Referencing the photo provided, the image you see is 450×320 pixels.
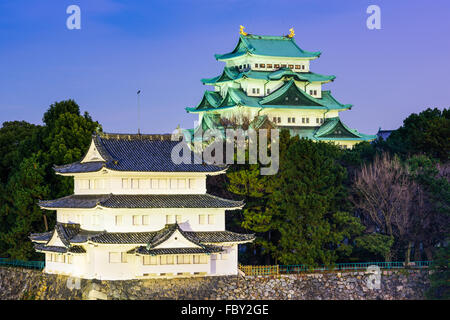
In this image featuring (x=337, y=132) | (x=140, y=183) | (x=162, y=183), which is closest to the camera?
(x=140, y=183)

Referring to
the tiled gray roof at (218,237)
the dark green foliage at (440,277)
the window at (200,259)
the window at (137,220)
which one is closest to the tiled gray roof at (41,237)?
the window at (137,220)

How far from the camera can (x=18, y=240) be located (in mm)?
59969

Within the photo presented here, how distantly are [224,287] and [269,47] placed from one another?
35.5m

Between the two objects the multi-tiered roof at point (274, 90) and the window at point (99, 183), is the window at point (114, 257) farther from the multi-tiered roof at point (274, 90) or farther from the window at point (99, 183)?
the multi-tiered roof at point (274, 90)

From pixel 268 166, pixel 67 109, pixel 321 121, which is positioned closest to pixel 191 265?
pixel 268 166

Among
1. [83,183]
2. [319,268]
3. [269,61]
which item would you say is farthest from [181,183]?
[269,61]

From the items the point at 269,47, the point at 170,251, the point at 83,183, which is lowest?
the point at 170,251

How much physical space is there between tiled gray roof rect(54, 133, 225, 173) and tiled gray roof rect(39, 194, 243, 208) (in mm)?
1444

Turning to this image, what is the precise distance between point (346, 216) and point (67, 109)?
20.2 metres

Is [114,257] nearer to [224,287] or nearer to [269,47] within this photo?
[224,287]

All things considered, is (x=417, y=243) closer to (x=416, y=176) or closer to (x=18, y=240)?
(x=416, y=176)

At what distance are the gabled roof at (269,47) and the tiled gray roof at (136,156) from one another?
28.0 metres

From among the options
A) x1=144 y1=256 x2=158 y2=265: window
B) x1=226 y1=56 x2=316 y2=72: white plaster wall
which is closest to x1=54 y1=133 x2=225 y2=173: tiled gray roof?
x1=144 y1=256 x2=158 y2=265: window

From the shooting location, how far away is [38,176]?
59.6 meters
